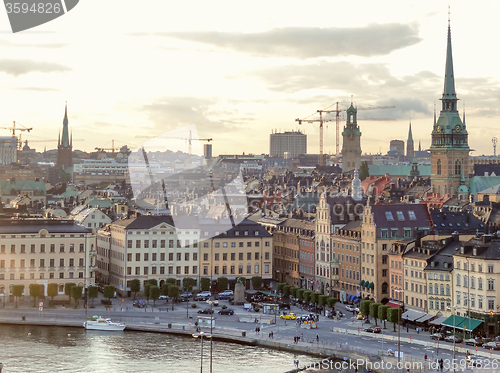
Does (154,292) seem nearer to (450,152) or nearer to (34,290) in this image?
(34,290)

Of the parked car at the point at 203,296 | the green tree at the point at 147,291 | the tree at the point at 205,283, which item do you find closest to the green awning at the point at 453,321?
the parked car at the point at 203,296

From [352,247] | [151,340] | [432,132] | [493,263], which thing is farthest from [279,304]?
[432,132]

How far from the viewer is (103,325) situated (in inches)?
3408

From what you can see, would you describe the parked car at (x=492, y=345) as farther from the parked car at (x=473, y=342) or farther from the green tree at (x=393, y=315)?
the green tree at (x=393, y=315)

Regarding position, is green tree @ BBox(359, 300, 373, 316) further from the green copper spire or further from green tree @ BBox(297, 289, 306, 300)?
the green copper spire

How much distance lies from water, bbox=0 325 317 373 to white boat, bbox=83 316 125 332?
776 mm

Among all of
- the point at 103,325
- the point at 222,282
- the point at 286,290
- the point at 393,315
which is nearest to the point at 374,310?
the point at 393,315

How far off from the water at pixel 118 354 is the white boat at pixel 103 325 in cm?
Result: 78

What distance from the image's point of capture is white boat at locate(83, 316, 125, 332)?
8634cm

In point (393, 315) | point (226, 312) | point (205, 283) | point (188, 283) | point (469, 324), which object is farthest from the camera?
point (188, 283)

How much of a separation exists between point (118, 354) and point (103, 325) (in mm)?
9425

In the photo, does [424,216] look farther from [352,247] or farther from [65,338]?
[65,338]

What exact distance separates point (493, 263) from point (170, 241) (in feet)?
126

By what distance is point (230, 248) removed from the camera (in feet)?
355
